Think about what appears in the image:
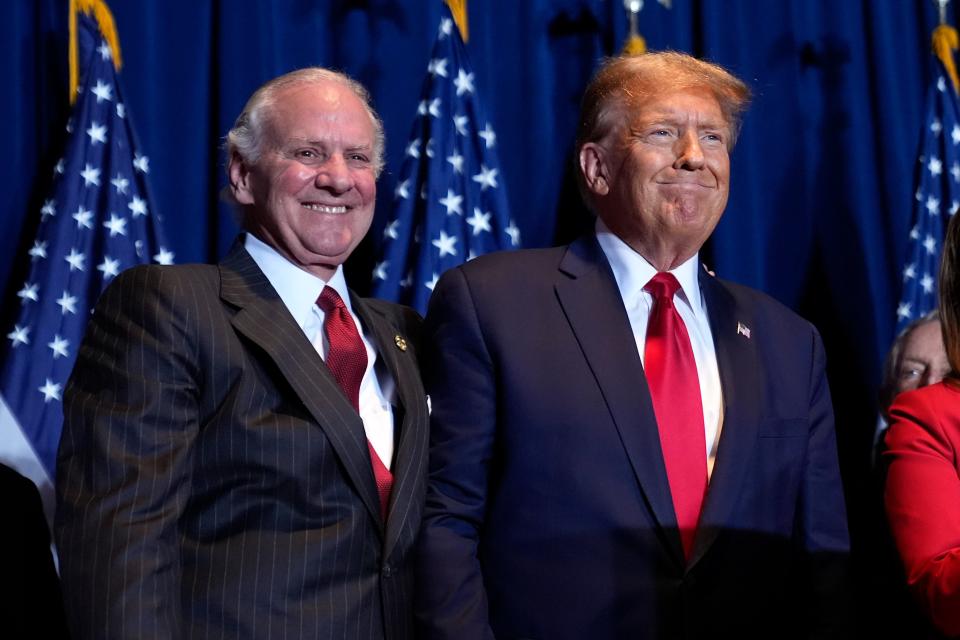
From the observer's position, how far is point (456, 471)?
2.00 metres

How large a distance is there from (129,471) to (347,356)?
0.45m

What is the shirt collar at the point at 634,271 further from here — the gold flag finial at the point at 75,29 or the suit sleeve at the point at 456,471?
the gold flag finial at the point at 75,29

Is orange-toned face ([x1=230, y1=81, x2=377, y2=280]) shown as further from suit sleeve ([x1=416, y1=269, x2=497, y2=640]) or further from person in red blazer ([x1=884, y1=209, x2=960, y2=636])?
person in red blazer ([x1=884, y1=209, x2=960, y2=636])

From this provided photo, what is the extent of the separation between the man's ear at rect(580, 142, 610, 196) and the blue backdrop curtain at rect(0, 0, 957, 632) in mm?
1339

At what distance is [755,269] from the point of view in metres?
3.89

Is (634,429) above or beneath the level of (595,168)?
beneath

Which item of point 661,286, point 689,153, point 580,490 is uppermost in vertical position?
point 689,153

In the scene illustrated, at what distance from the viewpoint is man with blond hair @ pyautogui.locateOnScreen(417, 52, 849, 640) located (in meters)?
1.96

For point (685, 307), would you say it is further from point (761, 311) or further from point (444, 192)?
point (444, 192)

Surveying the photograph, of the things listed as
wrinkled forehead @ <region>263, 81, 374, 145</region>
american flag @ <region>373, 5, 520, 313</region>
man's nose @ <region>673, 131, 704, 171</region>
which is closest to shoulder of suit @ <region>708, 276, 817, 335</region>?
man's nose @ <region>673, 131, 704, 171</region>

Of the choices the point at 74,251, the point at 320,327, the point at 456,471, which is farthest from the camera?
the point at 74,251

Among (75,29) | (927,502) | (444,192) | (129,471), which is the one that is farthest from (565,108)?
(129,471)

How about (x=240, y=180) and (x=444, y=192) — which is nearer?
(x=240, y=180)

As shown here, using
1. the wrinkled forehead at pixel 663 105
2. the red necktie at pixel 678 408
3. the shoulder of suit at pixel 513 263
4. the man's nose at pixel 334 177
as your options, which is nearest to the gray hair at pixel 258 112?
the man's nose at pixel 334 177
